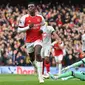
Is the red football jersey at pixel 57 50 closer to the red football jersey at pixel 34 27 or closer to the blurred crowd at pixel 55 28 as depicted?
the blurred crowd at pixel 55 28

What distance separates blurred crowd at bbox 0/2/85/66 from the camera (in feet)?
99.6

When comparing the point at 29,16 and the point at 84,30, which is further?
the point at 84,30

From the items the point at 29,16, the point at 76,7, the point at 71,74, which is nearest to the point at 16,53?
the point at 76,7

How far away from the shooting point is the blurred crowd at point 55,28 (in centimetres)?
3036

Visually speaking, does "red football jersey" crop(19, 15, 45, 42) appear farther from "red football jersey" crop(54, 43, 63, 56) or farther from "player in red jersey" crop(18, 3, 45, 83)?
"red football jersey" crop(54, 43, 63, 56)

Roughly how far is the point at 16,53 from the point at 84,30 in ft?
19.1

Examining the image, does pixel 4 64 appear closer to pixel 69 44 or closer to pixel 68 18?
pixel 69 44

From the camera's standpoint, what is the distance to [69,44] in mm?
32375

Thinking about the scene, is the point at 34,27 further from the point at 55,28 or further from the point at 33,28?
the point at 55,28

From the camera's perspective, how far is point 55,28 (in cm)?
3428

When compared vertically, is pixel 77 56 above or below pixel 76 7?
below

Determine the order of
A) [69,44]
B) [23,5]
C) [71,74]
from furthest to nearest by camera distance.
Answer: [23,5]
[69,44]
[71,74]

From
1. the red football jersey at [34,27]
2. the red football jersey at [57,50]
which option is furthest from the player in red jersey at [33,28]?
the red football jersey at [57,50]

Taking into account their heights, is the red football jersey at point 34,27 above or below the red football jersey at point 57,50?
above
